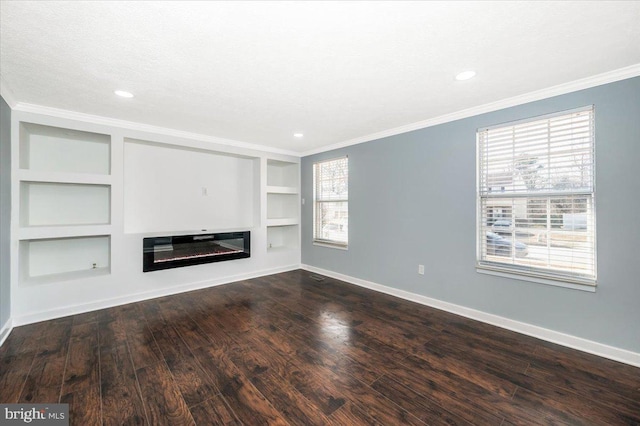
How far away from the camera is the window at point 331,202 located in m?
4.78

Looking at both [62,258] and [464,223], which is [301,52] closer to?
[464,223]

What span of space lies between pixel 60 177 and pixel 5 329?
5.50ft

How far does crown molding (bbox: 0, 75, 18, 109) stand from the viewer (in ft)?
8.07

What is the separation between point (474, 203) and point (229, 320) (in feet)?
10.5

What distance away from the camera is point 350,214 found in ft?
15.1

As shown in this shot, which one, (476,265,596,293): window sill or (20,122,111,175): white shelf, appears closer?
(476,265,596,293): window sill

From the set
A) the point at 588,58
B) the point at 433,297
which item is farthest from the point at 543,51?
the point at 433,297

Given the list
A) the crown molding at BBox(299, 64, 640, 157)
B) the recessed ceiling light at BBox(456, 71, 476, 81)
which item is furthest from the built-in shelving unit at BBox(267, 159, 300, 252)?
the recessed ceiling light at BBox(456, 71, 476, 81)

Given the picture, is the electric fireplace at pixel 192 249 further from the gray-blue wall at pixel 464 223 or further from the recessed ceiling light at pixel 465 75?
the recessed ceiling light at pixel 465 75

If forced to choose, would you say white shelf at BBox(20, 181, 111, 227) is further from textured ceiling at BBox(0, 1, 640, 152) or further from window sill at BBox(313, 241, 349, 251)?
window sill at BBox(313, 241, 349, 251)

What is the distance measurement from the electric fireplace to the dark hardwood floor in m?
0.76

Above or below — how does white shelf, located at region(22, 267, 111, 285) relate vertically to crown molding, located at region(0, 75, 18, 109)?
below

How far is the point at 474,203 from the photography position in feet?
10.2

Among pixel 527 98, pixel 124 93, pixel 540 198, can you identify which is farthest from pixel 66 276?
pixel 527 98
